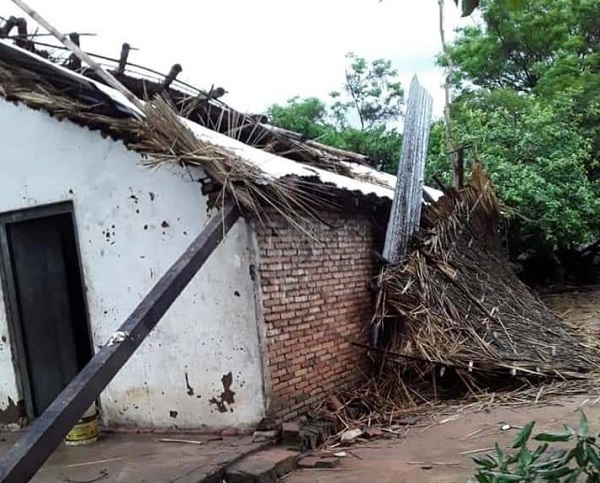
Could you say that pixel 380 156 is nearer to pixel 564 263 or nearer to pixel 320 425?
pixel 564 263

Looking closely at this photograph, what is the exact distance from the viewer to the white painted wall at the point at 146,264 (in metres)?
5.38

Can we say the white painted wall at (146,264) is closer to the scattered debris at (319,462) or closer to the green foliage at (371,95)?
the scattered debris at (319,462)

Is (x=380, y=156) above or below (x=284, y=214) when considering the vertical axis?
above

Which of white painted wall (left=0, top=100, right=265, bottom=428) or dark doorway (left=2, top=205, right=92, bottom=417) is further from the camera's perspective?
dark doorway (left=2, top=205, right=92, bottom=417)

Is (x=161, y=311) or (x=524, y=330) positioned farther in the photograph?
(x=524, y=330)

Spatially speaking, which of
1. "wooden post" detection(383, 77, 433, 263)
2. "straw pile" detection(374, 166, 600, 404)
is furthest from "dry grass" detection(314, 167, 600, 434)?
"wooden post" detection(383, 77, 433, 263)

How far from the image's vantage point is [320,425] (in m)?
5.54

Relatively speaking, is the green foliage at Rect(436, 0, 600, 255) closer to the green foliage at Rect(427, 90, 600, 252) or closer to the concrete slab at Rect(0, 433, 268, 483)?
the green foliage at Rect(427, 90, 600, 252)

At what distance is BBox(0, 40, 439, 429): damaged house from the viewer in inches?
213

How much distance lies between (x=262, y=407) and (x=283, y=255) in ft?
4.57

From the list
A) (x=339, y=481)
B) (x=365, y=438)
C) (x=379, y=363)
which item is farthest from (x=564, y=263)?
(x=339, y=481)

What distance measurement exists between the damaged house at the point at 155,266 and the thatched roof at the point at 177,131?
0.07 feet

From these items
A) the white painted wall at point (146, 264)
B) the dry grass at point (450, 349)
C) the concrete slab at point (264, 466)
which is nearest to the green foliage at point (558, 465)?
the concrete slab at point (264, 466)

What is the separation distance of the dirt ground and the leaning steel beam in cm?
165
